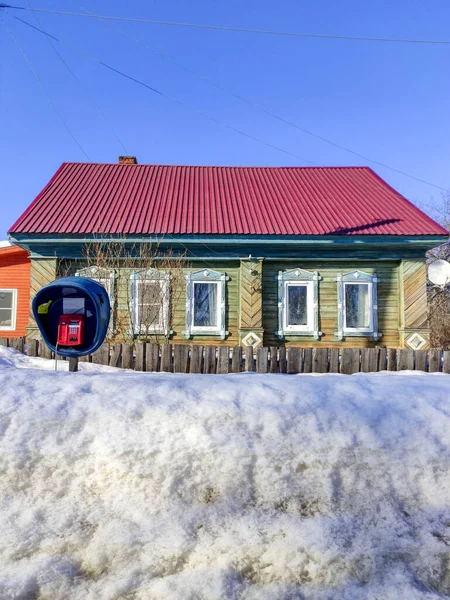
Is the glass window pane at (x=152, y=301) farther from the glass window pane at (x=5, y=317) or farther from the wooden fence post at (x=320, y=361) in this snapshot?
the glass window pane at (x=5, y=317)

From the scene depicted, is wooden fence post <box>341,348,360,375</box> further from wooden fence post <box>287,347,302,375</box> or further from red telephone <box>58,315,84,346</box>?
red telephone <box>58,315,84,346</box>

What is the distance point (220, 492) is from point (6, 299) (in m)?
15.0

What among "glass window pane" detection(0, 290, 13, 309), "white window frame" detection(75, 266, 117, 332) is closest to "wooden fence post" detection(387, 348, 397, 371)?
"white window frame" detection(75, 266, 117, 332)

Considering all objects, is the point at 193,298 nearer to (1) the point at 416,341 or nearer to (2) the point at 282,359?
(2) the point at 282,359

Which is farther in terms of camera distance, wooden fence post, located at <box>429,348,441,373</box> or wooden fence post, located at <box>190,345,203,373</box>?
wooden fence post, located at <box>429,348,441,373</box>

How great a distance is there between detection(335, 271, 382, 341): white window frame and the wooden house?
0.03m

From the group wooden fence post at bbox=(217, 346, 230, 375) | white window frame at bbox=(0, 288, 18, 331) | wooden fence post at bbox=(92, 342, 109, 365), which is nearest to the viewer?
wooden fence post at bbox=(217, 346, 230, 375)

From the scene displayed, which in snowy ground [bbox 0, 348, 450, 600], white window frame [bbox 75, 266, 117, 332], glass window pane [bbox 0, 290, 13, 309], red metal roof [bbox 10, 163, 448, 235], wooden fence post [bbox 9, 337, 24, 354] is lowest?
snowy ground [bbox 0, 348, 450, 600]

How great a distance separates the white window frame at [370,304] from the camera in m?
12.4

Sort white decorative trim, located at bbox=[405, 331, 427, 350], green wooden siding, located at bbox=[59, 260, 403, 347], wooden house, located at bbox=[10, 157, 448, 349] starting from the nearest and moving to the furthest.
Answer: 1. wooden house, located at bbox=[10, 157, 448, 349]
2. white decorative trim, located at bbox=[405, 331, 427, 350]
3. green wooden siding, located at bbox=[59, 260, 403, 347]

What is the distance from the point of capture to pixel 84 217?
12.6 m

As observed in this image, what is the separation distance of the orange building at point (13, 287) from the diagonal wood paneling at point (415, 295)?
12.4 meters

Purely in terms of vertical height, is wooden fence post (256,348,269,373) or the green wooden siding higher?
the green wooden siding

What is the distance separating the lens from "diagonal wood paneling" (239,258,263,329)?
39.8 feet
